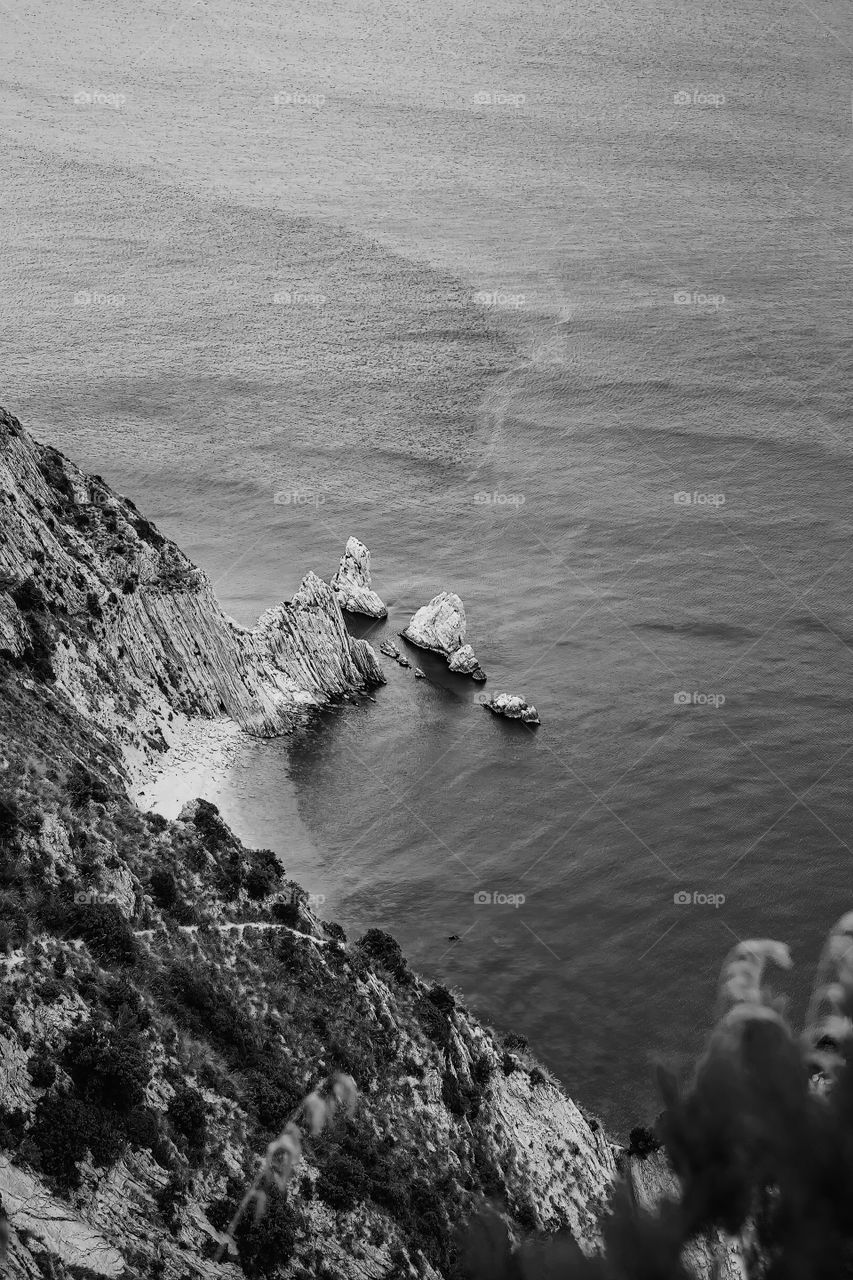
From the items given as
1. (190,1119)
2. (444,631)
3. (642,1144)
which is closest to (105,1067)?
(190,1119)

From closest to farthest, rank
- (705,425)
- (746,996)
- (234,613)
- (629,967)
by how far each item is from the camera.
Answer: (746,996) → (629,967) → (234,613) → (705,425)

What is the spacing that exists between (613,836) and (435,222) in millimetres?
120536

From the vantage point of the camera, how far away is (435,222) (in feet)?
629

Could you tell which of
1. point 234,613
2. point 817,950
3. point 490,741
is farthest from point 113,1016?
point 234,613

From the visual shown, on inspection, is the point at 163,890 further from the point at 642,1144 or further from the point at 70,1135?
the point at 642,1144

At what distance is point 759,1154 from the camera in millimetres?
22281

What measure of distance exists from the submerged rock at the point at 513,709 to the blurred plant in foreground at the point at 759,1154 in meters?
84.5

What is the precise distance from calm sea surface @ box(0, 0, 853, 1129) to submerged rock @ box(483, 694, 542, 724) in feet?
4.21

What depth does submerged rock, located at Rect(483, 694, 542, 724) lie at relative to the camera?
108 meters

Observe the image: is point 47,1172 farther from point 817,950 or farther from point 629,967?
point 817,950

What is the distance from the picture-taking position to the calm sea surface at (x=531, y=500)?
8894cm

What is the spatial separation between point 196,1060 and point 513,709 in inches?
2386

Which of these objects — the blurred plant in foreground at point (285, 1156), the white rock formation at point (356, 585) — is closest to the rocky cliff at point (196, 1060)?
the blurred plant in foreground at point (285, 1156)

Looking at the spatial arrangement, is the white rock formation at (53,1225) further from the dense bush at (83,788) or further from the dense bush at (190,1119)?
the dense bush at (83,788)
